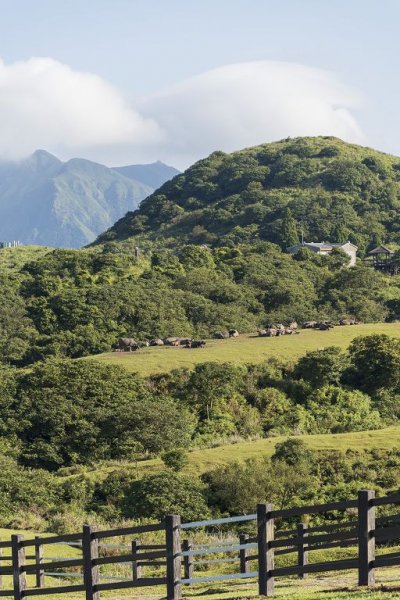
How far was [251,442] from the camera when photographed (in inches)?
1928

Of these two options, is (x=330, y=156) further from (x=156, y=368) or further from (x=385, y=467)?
(x=385, y=467)

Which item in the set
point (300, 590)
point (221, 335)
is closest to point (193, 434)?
point (221, 335)

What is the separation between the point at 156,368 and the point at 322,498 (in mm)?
23752

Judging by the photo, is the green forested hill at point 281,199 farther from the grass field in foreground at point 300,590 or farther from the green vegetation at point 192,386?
the grass field in foreground at point 300,590

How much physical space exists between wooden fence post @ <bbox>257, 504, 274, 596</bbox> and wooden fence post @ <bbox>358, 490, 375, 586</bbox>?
1.44 meters

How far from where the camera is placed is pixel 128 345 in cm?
7206

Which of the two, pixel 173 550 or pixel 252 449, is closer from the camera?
pixel 173 550

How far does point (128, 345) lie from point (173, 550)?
56665 millimetres

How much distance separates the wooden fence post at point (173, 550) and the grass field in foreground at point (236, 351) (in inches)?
1784

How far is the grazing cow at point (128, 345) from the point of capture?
235ft

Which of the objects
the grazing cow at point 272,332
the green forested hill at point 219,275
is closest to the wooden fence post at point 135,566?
the grazing cow at point 272,332

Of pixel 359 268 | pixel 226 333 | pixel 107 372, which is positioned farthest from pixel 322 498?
pixel 359 268

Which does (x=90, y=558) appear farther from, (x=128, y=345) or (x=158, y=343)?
(x=158, y=343)

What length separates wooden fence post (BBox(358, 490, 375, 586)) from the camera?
1433 cm
